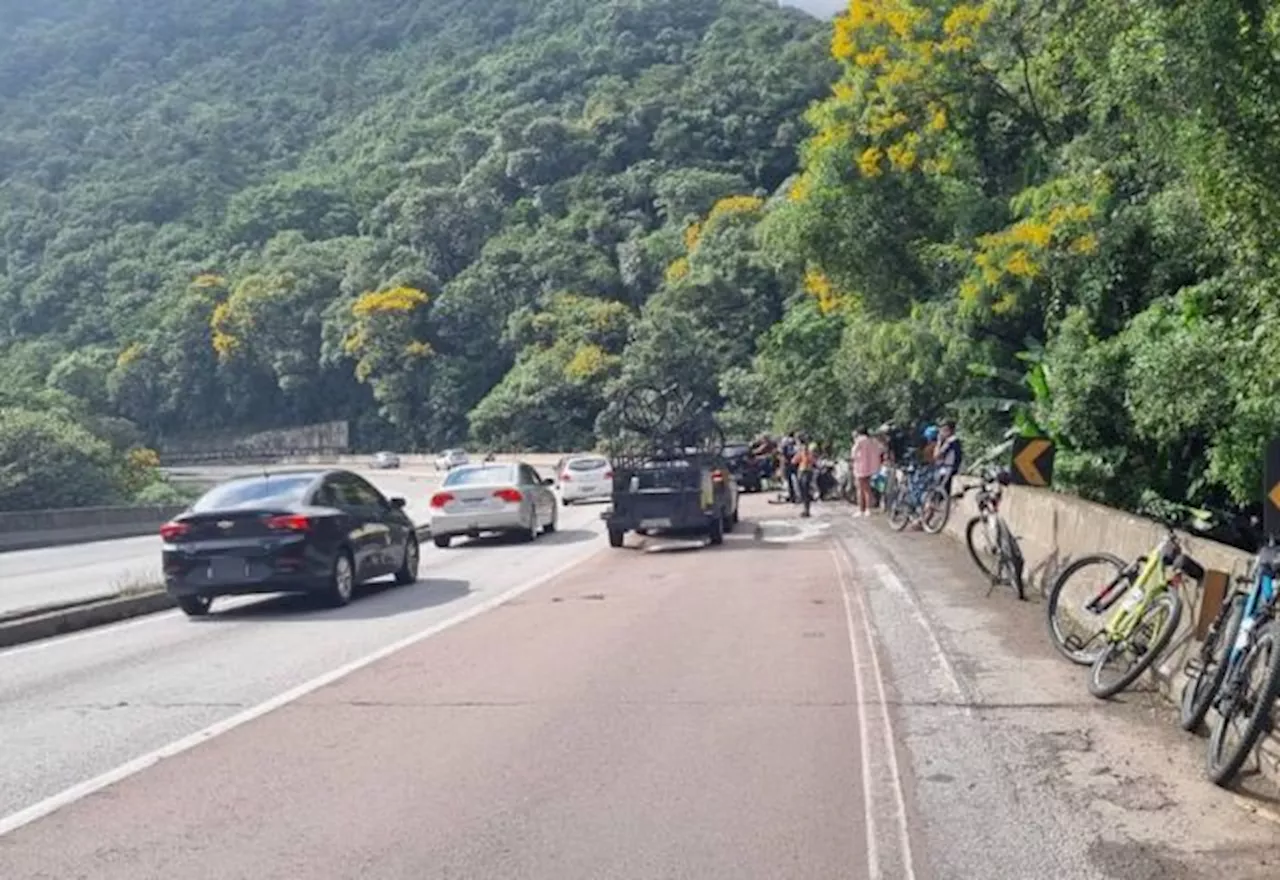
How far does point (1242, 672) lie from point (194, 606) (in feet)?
36.4

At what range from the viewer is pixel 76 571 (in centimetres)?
2330

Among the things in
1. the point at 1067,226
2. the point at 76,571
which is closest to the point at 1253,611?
the point at 1067,226

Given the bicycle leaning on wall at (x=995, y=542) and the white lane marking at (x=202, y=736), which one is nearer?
the white lane marking at (x=202, y=736)

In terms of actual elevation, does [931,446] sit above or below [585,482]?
above

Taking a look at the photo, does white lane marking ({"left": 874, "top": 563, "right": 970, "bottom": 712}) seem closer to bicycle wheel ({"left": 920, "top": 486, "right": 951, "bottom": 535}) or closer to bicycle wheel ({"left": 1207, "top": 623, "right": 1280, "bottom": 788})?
bicycle wheel ({"left": 1207, "top": 623, "right": 1280, "bottom": 788})

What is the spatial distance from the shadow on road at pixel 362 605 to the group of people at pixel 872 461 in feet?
26.6

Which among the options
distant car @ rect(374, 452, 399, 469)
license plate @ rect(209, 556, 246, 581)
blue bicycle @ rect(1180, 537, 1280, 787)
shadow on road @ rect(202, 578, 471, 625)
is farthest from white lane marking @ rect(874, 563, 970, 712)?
distant car @ rect(374, 452, 399, 469)

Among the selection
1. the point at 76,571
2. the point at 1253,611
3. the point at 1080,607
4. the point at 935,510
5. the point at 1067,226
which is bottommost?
the point at 76,571

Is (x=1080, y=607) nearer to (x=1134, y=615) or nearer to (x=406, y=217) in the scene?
(x=1134, y=615)

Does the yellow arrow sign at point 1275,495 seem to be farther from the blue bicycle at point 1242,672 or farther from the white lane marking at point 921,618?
the white lane marking at point 921,618

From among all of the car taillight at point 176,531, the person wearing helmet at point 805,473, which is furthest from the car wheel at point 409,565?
the person wearing helmet at point 805,473

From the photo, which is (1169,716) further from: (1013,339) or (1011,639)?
(1013,339)

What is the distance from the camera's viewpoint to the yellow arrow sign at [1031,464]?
52.0ft

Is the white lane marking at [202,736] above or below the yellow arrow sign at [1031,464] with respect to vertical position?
below
